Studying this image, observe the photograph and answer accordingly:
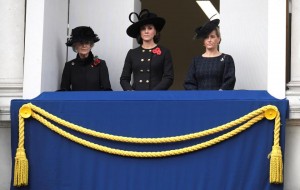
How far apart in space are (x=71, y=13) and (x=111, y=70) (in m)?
0.89

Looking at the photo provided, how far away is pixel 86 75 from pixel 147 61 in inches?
30.8

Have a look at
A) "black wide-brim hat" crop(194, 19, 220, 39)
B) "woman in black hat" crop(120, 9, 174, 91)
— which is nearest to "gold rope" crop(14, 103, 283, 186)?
"woman in black hat" crop(120, 9, 174, 91)

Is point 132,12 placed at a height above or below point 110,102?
above

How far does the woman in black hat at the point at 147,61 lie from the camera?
11.6 meters

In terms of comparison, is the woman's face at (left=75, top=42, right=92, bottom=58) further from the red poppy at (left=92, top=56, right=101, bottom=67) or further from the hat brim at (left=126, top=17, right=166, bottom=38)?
the hat brim at (left=126, top=17, right=166, bottom=38)

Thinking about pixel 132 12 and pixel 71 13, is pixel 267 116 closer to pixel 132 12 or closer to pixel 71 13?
pixel 132 12

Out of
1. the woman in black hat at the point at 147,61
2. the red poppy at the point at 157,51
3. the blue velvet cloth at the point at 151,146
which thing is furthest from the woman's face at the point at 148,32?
the blue velvet cloth at the point at 151,146

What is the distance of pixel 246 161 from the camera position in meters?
10.5

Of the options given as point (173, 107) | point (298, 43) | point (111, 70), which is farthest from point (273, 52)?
point (111, 70)

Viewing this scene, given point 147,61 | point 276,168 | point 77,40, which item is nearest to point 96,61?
point 77,40

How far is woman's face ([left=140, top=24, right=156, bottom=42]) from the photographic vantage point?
456 inches

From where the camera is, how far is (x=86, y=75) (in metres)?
11.9

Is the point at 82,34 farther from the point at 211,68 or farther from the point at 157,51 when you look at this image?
the point at 211,68

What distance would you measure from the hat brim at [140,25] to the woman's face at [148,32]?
1.7 inches
